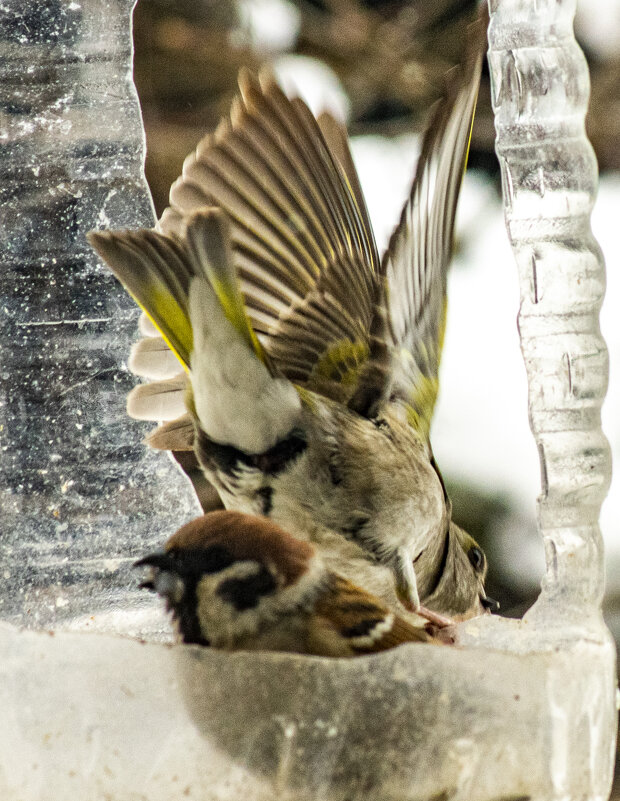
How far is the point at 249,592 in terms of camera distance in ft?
3.35

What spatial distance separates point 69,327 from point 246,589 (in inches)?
32.5

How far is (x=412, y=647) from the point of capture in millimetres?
1017

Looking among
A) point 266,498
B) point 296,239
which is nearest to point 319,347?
point 296,239

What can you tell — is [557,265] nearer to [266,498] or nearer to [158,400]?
[266,498]

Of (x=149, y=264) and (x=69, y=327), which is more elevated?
(x=149, y=264)

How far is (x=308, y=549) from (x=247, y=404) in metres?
0.26

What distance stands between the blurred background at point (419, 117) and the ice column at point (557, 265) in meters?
0.99

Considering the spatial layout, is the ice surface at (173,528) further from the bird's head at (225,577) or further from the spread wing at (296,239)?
the spread wing at (296,239)

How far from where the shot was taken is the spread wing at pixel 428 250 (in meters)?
1.46

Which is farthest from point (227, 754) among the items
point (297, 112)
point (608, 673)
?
point (297, 112)

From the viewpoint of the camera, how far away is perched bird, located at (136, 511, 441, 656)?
1009 millimetres

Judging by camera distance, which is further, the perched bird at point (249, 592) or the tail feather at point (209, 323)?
the tail feather at point (209, 323)

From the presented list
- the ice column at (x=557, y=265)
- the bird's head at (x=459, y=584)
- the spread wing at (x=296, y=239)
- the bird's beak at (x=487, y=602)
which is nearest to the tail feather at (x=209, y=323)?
the spread wing at (x=296, y=239)

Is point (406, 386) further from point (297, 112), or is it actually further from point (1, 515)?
point (1, 515)
